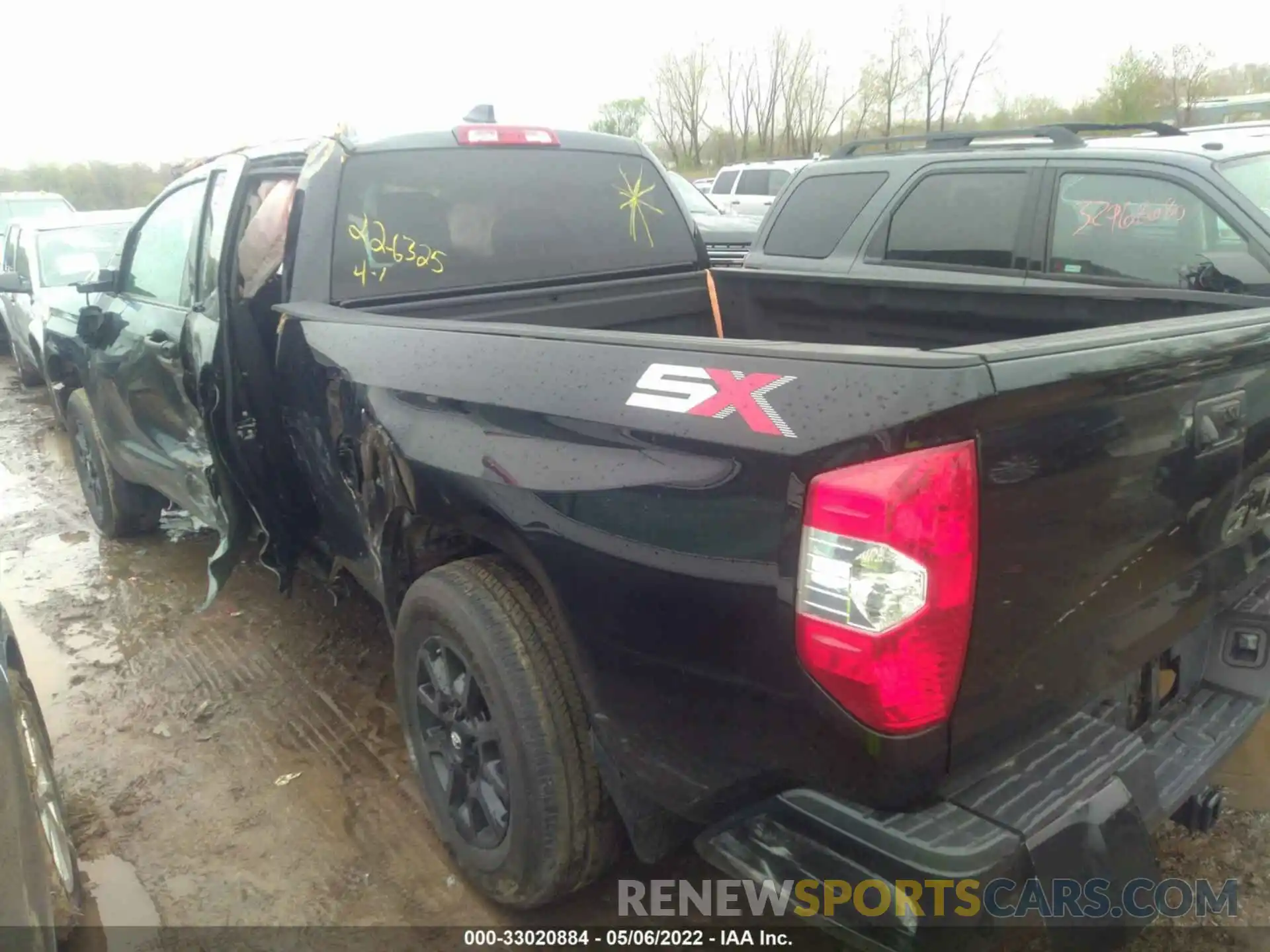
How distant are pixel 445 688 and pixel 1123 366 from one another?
1812 millimetres

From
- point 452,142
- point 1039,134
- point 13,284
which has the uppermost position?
point 1039,134

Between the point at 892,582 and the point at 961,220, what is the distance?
445cm

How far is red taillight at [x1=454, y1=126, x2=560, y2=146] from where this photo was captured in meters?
3.46

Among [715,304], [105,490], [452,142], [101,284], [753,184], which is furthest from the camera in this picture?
[753,184]

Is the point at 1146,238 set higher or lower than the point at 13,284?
higher

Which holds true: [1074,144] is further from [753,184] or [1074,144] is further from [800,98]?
[800,98]

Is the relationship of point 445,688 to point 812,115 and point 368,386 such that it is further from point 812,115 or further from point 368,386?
point 812,115

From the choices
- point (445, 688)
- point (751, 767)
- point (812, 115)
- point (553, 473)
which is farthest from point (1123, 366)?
point (812, 115)

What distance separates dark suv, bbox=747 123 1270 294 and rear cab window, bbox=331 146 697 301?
3.60 feet

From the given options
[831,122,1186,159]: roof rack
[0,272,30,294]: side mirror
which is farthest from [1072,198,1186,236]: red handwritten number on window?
[0,272,30,294]: side mirror

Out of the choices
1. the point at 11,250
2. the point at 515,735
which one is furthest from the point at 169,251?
the point at 11,250

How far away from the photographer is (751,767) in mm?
1748

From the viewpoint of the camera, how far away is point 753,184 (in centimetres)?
1714

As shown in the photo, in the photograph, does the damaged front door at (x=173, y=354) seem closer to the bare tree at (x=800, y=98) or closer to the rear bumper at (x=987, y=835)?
the rear bumper at (x=987, y=835)
